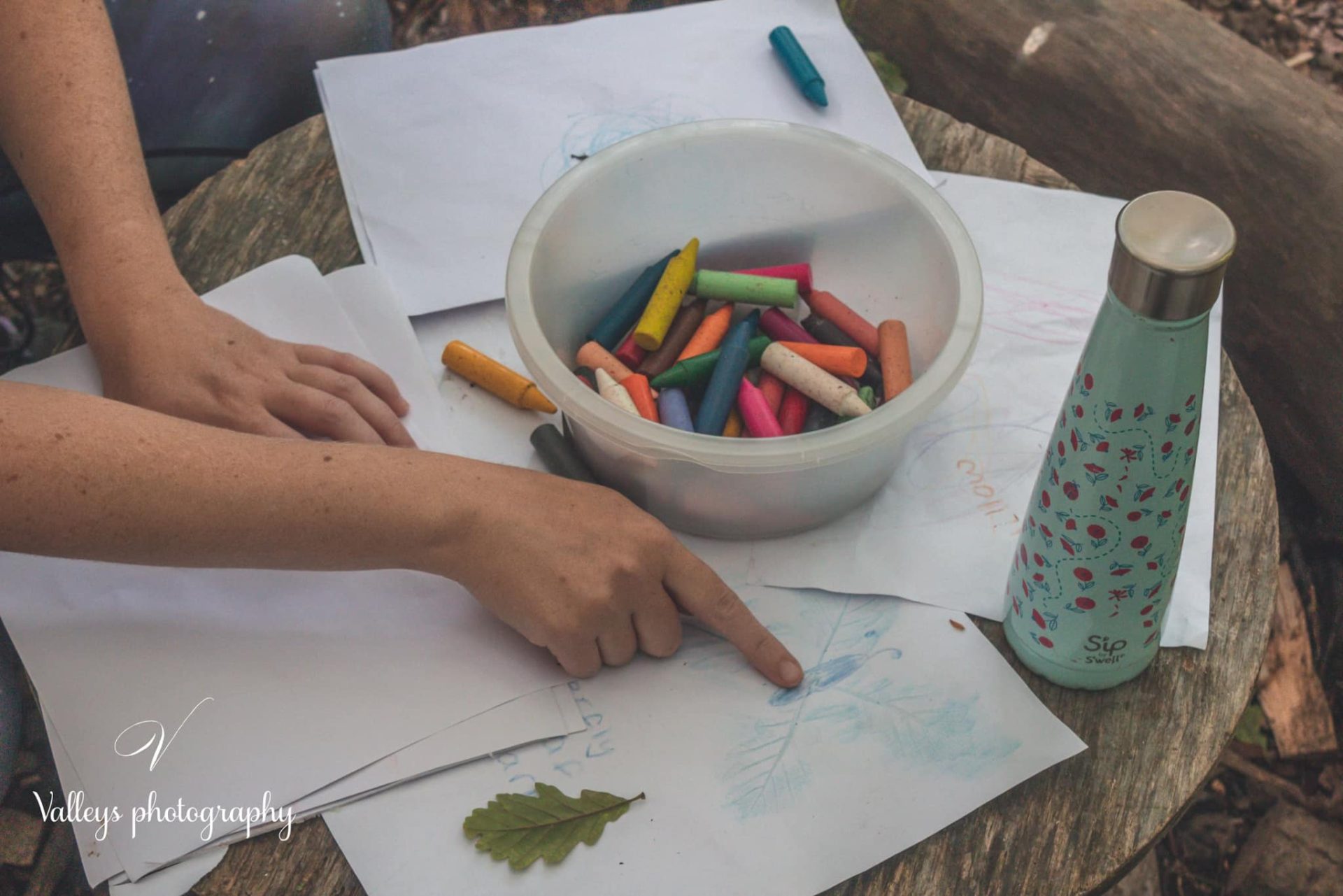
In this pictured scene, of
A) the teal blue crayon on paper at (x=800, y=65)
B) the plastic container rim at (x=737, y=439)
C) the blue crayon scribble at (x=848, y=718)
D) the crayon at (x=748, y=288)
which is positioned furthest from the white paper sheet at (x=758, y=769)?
the teal blue crayon on paper at (x=800, y=65)

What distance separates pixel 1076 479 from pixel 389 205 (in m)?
0.57

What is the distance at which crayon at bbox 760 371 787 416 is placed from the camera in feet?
2.38

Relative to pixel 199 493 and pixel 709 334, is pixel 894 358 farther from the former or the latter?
pixel 199 493

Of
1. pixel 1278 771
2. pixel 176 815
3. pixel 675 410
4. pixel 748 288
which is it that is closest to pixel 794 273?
pixel 748 288

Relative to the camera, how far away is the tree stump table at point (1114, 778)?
561mm

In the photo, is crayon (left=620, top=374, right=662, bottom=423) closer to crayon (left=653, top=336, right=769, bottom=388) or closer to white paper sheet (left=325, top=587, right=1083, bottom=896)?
crayon (left=653, top=336, right=769, bottom=388)

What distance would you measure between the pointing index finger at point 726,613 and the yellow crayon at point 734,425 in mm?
122

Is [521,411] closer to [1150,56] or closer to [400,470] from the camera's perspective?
[400,470]

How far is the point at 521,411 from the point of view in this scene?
76 centimetres

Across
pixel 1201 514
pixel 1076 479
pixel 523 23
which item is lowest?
pixel 523 23

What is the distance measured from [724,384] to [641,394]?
54 mm

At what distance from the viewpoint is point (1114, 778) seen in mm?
587

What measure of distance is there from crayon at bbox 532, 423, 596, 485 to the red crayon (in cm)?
7

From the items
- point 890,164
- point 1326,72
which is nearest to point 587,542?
point 890,164
